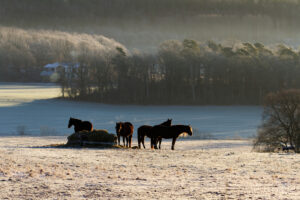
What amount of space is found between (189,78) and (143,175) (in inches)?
3456

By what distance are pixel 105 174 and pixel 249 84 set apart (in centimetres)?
8579

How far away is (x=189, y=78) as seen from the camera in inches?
4008

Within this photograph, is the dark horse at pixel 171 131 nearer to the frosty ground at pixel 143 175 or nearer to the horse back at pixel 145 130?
the horse back at pixel 145 130

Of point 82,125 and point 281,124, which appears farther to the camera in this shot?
point 281,124

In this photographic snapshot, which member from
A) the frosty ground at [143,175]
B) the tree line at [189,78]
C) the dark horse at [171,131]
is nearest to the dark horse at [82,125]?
the dark horse at [171,131]

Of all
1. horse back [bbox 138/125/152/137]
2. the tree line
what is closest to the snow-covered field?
the tree line

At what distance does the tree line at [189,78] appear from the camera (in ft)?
313

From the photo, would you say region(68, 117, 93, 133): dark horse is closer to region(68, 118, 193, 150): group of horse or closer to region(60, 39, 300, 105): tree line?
region(68, 118, 193, 150): group of horse

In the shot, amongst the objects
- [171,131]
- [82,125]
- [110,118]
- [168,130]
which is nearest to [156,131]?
[168,130]

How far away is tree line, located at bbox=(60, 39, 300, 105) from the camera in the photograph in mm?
95375

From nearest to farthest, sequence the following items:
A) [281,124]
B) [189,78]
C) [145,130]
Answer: [145,130] < [281,124] < [189,78]

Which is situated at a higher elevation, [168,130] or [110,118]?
[168,130]

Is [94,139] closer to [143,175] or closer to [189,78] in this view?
[143,175]

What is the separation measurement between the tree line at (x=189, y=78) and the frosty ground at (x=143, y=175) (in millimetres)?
74491
